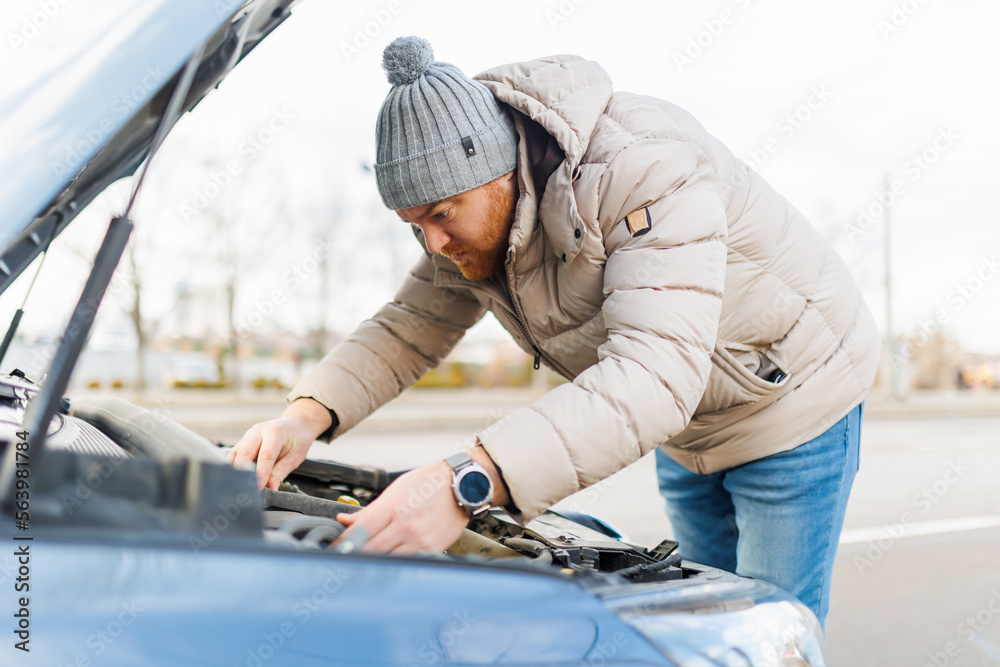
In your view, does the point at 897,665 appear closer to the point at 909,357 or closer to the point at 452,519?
the point at 452,519

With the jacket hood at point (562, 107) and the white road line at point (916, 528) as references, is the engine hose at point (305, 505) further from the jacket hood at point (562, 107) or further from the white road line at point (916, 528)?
the white road line at point (916, 528)

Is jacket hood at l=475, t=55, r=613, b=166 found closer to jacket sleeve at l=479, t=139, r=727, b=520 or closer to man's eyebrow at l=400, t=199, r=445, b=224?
jacket sleeve at l=479, t=139, r=727, b=520

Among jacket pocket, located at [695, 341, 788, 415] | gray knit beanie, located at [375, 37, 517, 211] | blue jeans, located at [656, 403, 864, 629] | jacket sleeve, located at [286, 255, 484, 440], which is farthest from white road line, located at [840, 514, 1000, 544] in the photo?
gray knit beanie, located at [375, 37, 517, 211]

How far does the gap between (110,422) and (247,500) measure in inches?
36.0

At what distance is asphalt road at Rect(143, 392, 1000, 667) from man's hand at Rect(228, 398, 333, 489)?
288 mm

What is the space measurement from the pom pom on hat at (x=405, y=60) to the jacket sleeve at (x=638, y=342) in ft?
1.69

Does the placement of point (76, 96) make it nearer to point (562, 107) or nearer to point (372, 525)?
point (372, 525)

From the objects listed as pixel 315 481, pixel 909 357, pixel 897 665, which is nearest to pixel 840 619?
pixel 897 665

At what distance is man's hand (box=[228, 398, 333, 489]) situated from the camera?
1.72m

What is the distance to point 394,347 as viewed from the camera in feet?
6.92

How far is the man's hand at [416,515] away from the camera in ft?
3.70

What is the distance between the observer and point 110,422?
65.2 inches

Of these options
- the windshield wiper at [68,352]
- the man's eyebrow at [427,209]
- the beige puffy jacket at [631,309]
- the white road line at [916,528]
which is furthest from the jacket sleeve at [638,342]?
the white road line at [916,528]

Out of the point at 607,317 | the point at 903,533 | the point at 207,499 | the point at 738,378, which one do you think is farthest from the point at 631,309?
the point at 903,533
